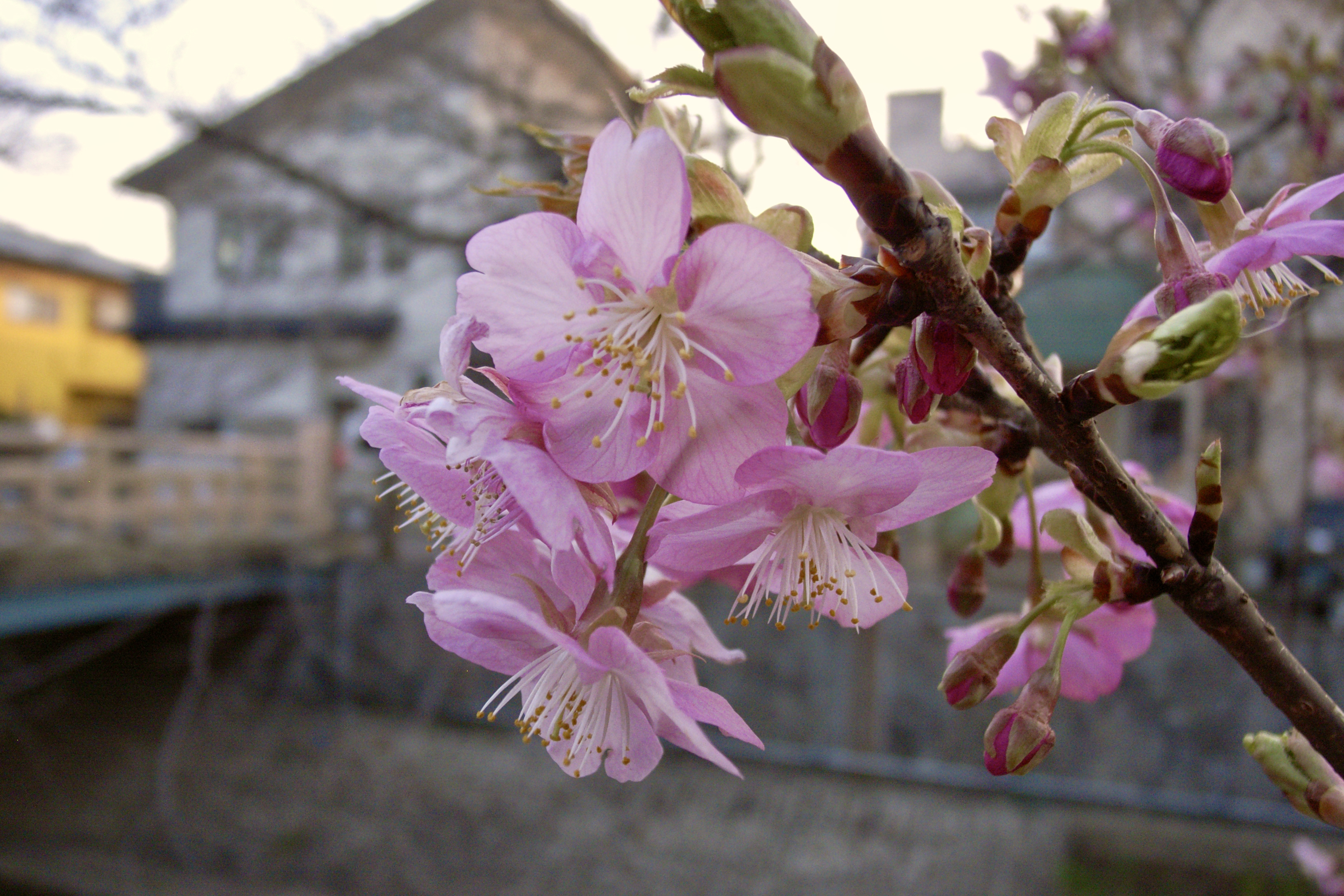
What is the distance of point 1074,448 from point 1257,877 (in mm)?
5354

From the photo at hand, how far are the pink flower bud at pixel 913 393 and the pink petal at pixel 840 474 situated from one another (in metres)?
0.02

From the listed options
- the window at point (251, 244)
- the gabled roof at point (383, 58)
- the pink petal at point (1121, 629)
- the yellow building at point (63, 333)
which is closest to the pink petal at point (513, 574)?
the pink petal at point (1121, 629)

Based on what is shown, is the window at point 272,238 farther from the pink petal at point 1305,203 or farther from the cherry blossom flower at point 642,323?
the pink petal at point 1305,203

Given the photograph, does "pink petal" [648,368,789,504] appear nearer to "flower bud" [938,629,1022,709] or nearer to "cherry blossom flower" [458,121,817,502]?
"cherry blossom flower" [458,121,817,502]

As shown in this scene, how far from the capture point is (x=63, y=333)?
14.1 metres

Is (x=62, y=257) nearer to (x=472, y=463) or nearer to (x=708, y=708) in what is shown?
(x=472, y=463)

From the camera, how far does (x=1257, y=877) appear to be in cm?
431

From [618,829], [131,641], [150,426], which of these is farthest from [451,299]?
[131,641]

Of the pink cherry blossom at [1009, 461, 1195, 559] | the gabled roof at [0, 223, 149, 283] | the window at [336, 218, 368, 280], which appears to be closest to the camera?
the pink cherry blossom at [1009, 461, 1195, 559]

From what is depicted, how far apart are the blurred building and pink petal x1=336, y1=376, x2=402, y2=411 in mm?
2358

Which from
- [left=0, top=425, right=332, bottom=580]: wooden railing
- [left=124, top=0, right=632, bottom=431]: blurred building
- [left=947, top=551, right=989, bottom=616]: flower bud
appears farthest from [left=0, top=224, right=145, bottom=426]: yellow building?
[left=947, top=551, right=989, bottom=616]: flower bud

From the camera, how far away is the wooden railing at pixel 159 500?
5180mm

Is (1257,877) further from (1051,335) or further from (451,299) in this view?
(451,299)

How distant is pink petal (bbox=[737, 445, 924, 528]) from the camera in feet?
1.09
